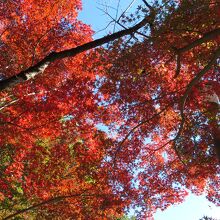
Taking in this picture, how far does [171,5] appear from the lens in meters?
8.48

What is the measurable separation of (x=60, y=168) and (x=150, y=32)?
955 cm

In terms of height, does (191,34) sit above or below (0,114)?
below

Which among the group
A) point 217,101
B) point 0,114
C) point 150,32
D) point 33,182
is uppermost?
point 0,114

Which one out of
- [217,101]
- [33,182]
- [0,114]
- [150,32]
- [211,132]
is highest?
[0,114]

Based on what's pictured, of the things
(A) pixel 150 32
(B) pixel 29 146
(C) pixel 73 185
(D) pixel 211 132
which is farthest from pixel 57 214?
(A) pixel 150 32

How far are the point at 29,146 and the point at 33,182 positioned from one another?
3049mm

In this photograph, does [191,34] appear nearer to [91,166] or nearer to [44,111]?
[44,111]

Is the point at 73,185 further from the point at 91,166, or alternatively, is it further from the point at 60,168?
the point at 91,166

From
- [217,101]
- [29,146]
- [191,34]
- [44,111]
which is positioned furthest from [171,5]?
[29,146]

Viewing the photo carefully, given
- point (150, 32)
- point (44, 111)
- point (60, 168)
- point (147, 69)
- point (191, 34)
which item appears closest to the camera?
point (150, 32)

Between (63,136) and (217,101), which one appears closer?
(217,101)

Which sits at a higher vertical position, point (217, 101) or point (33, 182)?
point (33, 182)

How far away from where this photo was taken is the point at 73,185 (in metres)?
17.1

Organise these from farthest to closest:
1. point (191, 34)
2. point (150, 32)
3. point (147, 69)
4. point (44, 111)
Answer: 1. point (44, 111)
2. point (147, 69)
3. point (191, 34)
4. point (150, 32)
